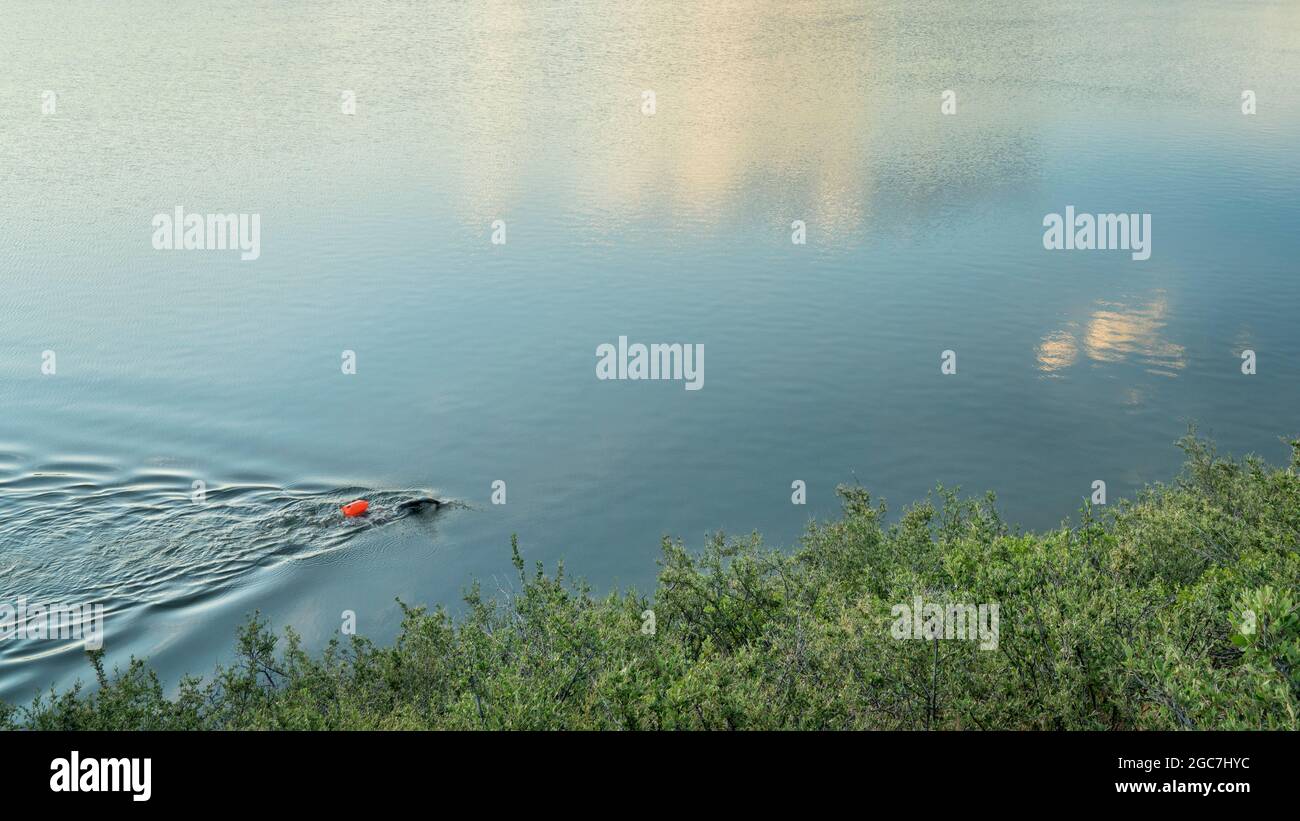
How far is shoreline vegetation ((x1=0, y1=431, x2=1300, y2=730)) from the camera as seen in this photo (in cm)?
1060

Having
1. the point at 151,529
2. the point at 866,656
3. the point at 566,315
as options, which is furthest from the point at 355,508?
the point at 866,656

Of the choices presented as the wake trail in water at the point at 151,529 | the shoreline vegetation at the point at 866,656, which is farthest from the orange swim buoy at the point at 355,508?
the shoreline vegetation at the point at 866,656

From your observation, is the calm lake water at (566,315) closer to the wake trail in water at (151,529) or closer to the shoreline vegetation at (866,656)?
the wake trail in water at (151,529)

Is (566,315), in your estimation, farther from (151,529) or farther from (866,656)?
(866,656)

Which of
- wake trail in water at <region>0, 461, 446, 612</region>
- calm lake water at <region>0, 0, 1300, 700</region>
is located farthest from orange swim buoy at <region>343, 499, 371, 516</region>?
calm lake water at <region>0, 0, 1300, 700</region>

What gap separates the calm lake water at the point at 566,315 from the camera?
944 inches

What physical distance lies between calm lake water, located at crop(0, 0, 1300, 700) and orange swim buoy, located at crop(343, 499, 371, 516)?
466 millimetres

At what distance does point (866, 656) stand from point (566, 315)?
2412cm

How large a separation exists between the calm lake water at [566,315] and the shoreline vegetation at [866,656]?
5887 mm

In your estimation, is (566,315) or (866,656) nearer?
(866,656)

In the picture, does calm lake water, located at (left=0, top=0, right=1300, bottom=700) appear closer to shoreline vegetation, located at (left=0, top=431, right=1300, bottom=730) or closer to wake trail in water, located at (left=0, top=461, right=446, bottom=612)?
wake trail in water, located at (left=0, top=461, right=446, bottom=612)

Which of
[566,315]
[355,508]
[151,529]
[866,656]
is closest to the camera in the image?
[866,656]

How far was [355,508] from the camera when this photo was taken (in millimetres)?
24516
